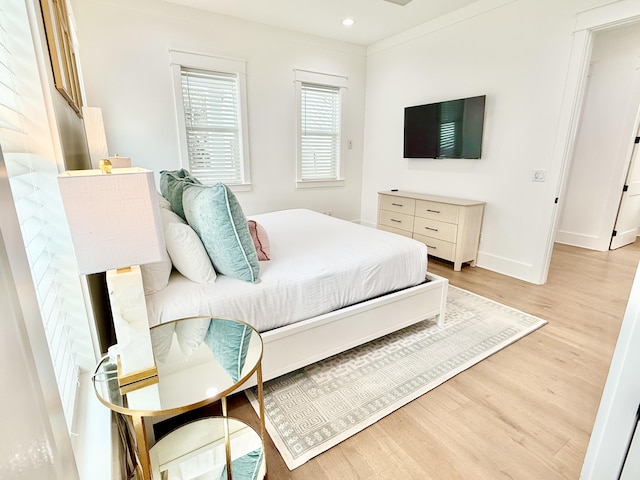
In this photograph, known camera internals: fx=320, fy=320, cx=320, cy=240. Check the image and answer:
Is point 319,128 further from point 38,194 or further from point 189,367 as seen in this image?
point 189,367

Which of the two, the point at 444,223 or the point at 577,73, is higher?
the point at 577,73

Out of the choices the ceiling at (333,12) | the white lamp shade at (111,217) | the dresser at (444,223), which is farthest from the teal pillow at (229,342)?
the ceiling at (333,12)

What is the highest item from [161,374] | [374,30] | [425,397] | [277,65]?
[374,30]

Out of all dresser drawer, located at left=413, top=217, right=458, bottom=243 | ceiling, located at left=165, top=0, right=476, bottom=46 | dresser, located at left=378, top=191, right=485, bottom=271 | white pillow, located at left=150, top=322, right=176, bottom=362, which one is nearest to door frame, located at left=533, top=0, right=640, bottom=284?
dresser, located at left=378, top=191, right=485, bottom=271

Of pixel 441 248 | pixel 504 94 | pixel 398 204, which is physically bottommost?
pixel 441 248

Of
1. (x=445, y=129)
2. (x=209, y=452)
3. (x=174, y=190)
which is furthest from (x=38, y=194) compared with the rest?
(x=445, y=129)

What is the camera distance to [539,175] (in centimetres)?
310

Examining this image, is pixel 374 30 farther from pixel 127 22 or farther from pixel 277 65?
pixel 127 22

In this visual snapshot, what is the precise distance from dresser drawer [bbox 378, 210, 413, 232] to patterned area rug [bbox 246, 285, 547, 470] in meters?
1.68

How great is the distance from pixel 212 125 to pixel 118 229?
11.2ft

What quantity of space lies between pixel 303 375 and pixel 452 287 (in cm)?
191

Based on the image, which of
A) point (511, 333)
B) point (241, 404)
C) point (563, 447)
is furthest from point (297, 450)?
point (511, 333)

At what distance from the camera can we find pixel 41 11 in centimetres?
111

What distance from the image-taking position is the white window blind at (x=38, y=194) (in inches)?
34.3
